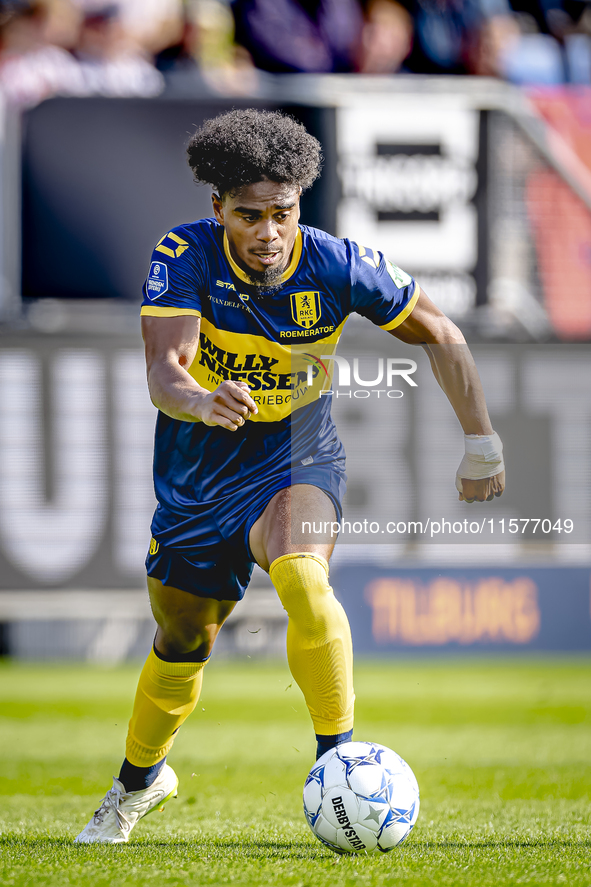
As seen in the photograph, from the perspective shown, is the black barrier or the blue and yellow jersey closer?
the blue and yellow jersey

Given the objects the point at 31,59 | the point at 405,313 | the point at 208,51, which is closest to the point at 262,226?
→ the point at 405,313

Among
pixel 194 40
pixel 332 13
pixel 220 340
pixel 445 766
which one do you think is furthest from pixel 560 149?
pixel 220 340

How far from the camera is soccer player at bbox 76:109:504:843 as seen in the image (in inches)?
141

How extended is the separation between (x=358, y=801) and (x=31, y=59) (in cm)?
792

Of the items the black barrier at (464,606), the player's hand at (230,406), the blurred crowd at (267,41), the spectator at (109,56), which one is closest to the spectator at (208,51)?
the blurred crowd at (267,41)

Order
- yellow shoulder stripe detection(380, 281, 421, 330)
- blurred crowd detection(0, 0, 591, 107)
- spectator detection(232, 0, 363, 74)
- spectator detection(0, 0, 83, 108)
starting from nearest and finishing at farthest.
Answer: yellow shoulder stripe detection(380, 281, 421, 330)
spectator detection(0, 0, 83, 108)
blurred crowd detection(0, 0, 591, 107)
spectator detection(232, 0, 363, 74)

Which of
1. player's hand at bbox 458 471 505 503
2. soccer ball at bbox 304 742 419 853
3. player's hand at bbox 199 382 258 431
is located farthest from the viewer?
player's hand at bbox 458 471 505 503

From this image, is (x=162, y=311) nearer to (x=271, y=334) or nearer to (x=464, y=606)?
(x=271, y=334)

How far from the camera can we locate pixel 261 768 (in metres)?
5.46

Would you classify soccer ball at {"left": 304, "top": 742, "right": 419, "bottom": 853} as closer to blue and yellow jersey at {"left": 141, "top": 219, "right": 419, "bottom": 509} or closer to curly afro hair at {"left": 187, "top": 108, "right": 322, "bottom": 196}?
blue and yellow jersey at {"left": 141, "top": 219, "right": 419, "bottom": 509}

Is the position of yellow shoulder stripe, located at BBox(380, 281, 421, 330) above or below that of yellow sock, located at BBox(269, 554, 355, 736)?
above

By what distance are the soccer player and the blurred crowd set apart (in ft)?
18.3

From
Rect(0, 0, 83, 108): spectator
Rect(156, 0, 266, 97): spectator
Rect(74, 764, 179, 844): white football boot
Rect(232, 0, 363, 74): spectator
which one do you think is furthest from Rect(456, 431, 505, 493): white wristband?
Rect(232, 0, 363, 74): spectator

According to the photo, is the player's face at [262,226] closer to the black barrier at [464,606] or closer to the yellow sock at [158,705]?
the yellow sock at [158,705]
